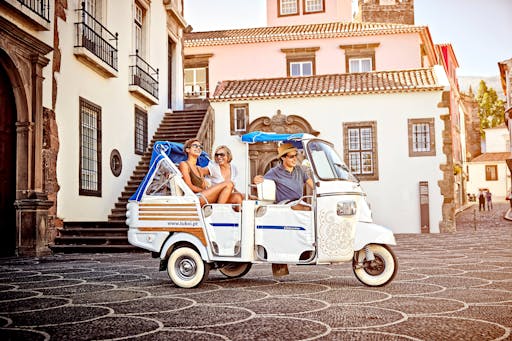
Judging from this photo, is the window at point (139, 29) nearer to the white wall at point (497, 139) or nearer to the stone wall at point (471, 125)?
the stone wall at point (471, 125)

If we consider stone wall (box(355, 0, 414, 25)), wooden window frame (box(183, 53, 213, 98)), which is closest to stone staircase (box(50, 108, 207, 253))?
wooden window frame (box(183, 53, 213, 98))

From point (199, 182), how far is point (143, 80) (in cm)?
1168

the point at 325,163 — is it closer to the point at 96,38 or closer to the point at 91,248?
the point at 91,248

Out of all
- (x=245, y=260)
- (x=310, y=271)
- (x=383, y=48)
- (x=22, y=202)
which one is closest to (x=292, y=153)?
(x=245, y=260)

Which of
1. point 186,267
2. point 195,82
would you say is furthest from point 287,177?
point 195,82

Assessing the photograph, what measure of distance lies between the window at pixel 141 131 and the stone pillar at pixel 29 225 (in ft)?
21.5

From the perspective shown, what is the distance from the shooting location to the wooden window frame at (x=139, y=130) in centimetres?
1793

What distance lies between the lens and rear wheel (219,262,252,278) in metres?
7.61

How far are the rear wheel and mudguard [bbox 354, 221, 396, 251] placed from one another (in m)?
1.67

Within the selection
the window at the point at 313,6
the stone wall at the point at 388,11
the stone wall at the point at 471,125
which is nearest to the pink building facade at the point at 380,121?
the window at the point at 313,6

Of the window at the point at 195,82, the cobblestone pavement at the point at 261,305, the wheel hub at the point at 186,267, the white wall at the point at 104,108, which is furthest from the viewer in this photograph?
the window at the point at 195,82

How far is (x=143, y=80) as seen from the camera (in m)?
18.4

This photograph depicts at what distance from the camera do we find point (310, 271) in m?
8.47

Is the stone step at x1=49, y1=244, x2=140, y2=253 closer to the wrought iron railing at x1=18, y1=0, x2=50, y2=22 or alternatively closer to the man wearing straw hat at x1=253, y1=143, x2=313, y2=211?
the wrought iron railing at x1=18, y1=0, x2=50, y2=22
